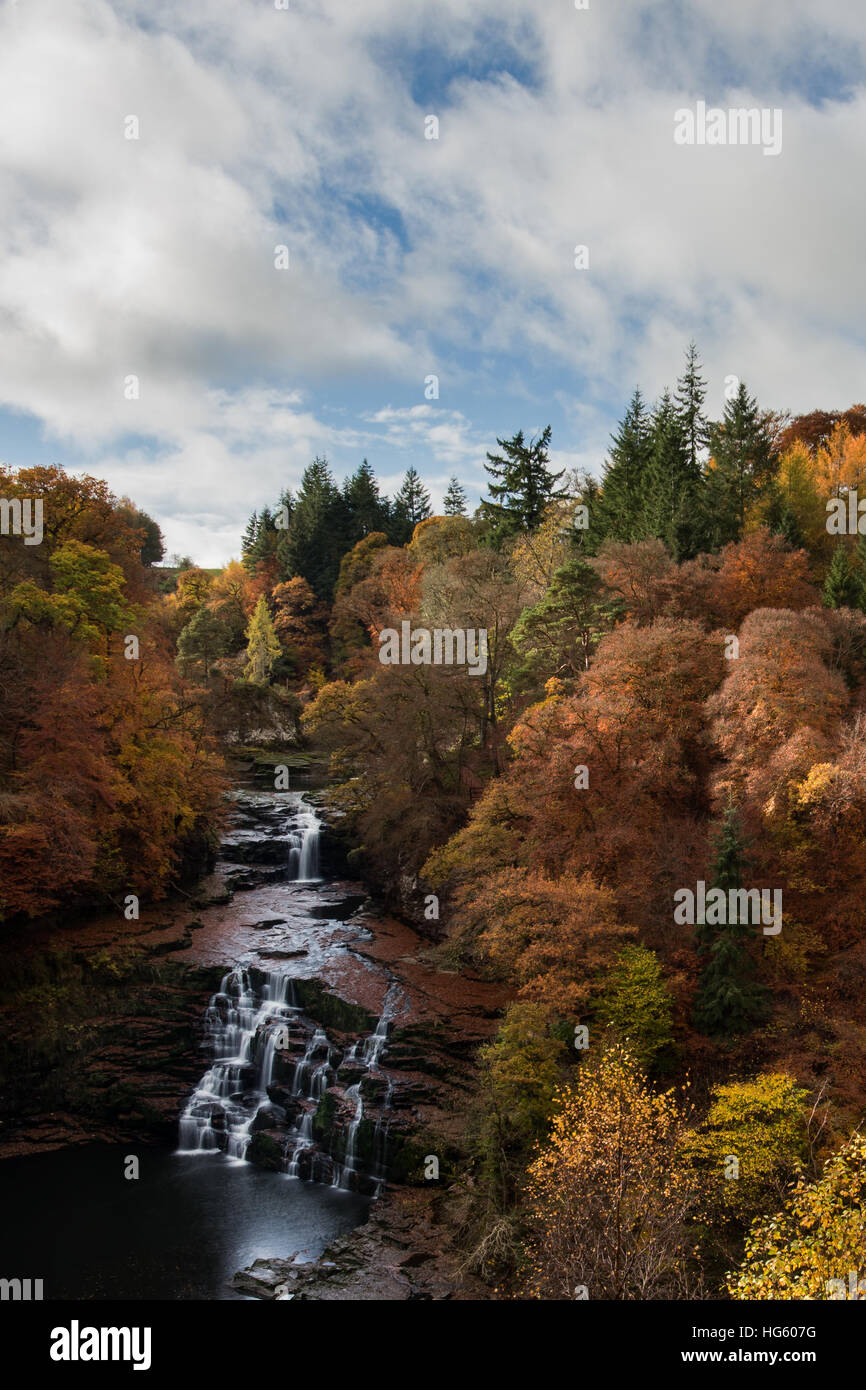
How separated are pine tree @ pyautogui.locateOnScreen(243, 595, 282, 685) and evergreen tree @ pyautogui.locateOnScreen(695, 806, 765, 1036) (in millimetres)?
47548

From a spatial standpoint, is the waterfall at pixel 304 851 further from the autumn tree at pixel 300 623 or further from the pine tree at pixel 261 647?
the autumn tree at pixel 300 623

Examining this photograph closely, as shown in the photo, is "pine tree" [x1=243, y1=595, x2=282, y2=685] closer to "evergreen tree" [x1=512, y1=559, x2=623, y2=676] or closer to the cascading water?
"evergreen tree" [x1=512, y1=559, x2=623, y2=676]

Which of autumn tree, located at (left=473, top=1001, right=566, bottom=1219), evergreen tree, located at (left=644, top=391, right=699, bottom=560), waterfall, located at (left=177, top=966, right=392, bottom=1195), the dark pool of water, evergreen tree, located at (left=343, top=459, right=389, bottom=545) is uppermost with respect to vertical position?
evergreen tree, located at (left=343, top=459, right=389, bottom=545)

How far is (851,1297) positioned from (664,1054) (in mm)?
9816

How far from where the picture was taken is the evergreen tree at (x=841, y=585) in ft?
114

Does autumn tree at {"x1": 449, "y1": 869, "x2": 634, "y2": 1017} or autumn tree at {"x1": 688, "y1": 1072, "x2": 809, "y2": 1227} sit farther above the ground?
autumn tree at {"x1": 449, "y1": 869, "x2": 634, "y2": 1017}

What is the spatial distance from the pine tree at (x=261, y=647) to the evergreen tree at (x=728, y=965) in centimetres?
4755

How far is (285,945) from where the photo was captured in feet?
109

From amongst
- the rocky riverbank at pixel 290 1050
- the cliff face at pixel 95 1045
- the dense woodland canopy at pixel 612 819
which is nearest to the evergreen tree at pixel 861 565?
the dense woodland canopy at pixel 612 819

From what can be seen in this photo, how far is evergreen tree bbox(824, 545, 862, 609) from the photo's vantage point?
114 feet

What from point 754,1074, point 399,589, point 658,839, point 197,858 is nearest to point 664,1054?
point 754,1074

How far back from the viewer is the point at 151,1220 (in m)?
22.2

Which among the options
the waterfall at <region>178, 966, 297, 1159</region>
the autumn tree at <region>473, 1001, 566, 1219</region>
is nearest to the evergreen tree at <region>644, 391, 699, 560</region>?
the autumn tree at <region>473, 1001, 566, 1219</region>
